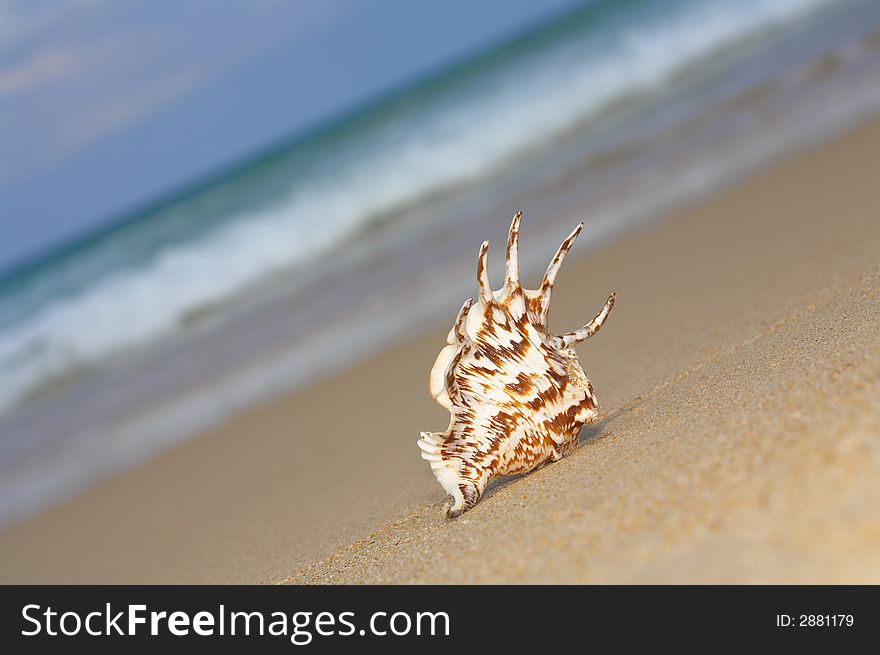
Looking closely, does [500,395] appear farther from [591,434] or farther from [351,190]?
[351,190]

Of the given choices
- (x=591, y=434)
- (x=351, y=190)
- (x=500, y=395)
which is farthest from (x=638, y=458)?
(x=351, y=190)

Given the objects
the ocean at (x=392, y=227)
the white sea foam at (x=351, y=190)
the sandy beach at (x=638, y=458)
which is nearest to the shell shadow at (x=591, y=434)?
the sandy beach at (x=638, y=458)

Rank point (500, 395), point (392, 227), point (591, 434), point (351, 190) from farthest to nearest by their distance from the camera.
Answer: point (351, 190) < point (392, 227) < point (591, 434) < point (500, 395)

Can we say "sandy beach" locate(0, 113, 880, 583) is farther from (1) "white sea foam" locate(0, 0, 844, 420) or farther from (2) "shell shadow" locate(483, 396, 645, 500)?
(1) "white sea foam" locate(0, 0, 844, 420)

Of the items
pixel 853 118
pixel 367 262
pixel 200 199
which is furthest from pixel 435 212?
pixel 200 199

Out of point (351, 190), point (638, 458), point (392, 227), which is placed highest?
point (351, 190)

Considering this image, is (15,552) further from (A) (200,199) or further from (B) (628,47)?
(A) (200,199)
